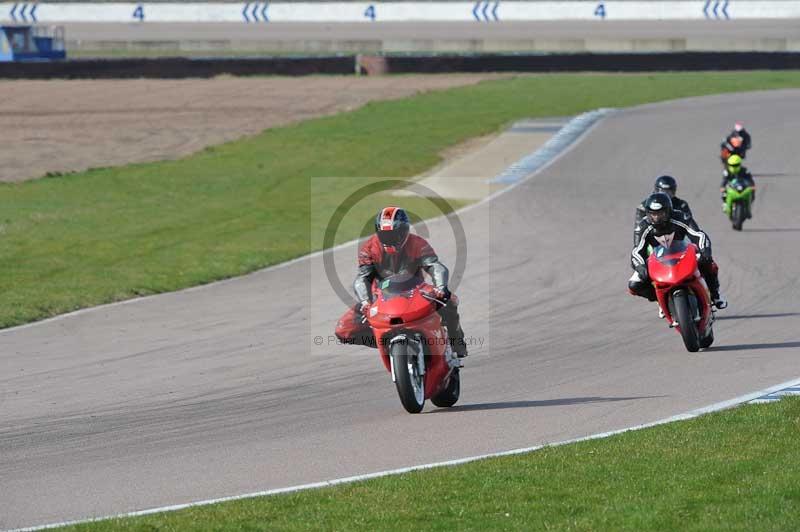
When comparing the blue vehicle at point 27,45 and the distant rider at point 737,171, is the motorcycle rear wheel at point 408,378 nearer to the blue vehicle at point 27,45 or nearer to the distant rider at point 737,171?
the distant rider at point 737,171

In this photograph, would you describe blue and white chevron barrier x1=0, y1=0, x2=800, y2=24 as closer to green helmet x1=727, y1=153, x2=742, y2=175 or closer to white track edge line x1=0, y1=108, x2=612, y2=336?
white track edge line x1=0, y1=108, x2=612, y2=336

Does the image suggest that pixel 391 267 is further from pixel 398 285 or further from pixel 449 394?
pixel 449 394

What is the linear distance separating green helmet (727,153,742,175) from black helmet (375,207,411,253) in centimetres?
1440

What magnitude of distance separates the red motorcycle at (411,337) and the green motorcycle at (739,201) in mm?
13796

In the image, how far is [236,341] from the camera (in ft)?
49.7

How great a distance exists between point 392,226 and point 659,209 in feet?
14.5

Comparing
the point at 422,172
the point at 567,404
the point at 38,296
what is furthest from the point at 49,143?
the point at 567,404

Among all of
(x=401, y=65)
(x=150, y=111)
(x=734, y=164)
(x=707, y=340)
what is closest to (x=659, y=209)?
(x=707, y=340)

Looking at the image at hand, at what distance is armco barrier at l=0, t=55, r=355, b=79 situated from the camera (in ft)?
170

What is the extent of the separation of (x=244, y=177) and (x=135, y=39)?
130 feet

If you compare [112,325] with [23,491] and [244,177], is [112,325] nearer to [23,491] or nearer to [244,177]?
[23,491]

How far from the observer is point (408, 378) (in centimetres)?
1093

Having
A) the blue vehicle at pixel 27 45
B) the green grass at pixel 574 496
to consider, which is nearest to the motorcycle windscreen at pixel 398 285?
the green grass at pixel 574 496

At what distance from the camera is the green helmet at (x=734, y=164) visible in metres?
24.1
